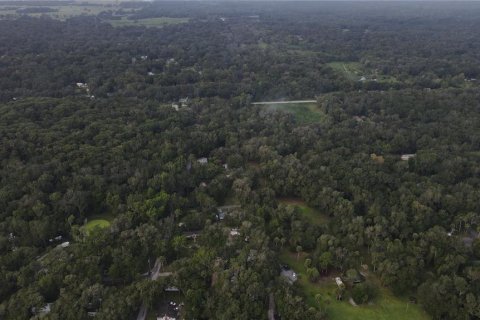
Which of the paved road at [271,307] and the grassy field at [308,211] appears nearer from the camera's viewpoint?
the paved road at [271,307]

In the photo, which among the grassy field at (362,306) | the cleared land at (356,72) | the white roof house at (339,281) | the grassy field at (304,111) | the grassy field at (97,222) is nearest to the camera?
the grassy field at (362,306)

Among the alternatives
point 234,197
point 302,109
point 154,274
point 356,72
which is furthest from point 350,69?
point 154,274

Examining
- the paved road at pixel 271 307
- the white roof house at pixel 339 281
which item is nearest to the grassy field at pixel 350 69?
the white roof house at pixel 339 281

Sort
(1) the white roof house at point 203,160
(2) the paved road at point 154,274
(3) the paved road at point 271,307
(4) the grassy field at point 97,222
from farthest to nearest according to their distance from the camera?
(1) the white roof house at point 203,160 → (4) the grassy field at point 97,222 → (2) the paved road at point 154,274 → (3) the paved road at point 271,307

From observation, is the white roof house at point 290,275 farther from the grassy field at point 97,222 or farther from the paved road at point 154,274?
the grassy field at point 97,222

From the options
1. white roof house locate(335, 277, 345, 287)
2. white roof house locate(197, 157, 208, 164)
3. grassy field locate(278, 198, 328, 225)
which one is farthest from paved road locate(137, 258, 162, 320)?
white roof house locate(197, 157, 208, 164)

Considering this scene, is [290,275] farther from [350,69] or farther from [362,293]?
[350,69]
